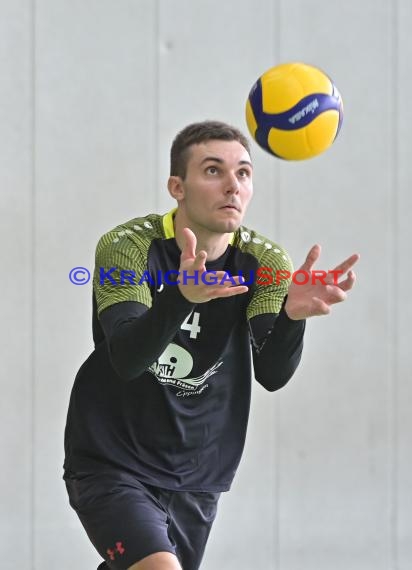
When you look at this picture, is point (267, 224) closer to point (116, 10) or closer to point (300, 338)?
point (116, 10)

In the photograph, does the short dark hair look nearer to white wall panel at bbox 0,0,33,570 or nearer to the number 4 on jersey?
the number 4 on jersey

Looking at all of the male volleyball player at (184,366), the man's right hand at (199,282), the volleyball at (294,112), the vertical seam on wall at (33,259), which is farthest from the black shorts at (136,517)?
the vertical seam on wall at (33,259)

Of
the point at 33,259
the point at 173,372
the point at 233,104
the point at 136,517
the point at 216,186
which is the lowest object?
the point at 136,517

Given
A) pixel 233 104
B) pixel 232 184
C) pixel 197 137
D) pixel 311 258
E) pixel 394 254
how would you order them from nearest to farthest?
1. pixel 311 258
2. pixel 232 184
3. pixel 197 137
4. pixel 233 104
5. pixel 394 254

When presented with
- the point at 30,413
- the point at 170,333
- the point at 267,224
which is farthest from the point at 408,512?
the point at 170,333

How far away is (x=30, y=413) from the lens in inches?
177

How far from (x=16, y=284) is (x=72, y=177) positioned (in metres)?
0.53

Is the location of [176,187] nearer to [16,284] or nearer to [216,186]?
[216,186]

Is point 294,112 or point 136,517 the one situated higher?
point 294,112

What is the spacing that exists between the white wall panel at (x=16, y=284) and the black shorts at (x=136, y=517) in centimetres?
136

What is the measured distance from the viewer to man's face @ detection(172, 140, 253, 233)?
3.12m

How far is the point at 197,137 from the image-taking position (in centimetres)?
327

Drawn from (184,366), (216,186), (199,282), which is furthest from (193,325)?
(199,282)

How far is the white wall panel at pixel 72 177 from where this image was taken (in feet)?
14.8
